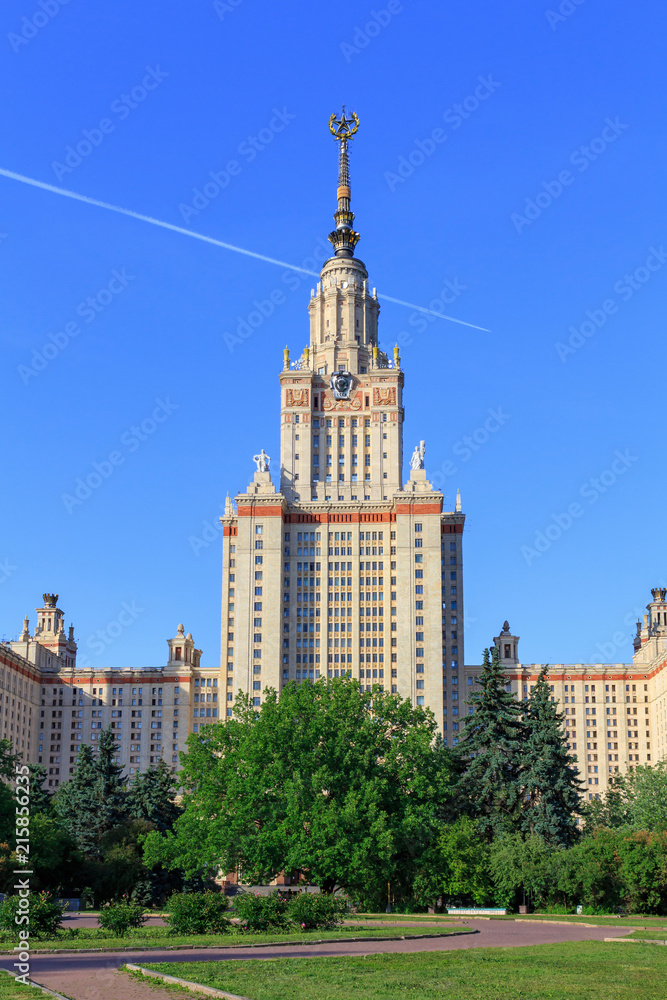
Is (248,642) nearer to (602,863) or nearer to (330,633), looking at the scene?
(330,633)

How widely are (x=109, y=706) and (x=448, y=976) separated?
16264cm

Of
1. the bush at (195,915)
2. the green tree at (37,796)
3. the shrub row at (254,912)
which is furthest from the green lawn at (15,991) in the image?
the green tree at (37,796)

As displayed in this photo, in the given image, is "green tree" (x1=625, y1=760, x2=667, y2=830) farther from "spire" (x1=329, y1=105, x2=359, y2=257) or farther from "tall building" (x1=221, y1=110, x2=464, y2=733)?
"spire" (x1=329, y1=105, x2=359, y2=257)

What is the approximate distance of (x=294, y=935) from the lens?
43.8 meters

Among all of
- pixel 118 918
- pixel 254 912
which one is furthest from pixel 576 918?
pixel 118 918

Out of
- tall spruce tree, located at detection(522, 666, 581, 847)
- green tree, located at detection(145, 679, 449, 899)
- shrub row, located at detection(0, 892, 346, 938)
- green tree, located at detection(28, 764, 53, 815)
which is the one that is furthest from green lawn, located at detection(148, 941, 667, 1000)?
green tree, located at detection(28, 764, 53, 815)

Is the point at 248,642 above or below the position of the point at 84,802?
above

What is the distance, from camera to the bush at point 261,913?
4668 centimetres

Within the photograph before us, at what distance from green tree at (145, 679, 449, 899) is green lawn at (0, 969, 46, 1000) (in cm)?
3307

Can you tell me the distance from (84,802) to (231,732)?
39112 mm

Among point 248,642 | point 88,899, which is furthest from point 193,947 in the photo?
point 248,642

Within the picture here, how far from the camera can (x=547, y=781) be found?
283 ft

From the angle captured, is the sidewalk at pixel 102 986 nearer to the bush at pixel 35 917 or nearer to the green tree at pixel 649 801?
the bush at pixel 35 917

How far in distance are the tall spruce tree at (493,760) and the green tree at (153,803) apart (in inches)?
1096
